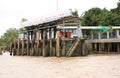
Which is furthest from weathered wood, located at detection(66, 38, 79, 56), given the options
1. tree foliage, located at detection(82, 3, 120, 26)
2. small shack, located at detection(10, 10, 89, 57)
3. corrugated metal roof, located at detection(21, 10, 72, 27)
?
tree foliage, located at detection(82, 3, 120, 26)

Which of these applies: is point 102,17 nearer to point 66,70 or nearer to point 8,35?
point 66,70

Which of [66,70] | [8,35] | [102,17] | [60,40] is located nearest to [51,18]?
[60,40]

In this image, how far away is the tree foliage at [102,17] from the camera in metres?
44.0

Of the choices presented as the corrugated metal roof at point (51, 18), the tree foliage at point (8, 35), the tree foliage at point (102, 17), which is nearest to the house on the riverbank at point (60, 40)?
the corrugated metal roof at point (51, 18)

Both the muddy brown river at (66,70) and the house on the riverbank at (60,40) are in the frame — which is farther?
the house on the riverbank at (60,40)

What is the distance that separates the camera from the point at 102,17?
4591 centimetres

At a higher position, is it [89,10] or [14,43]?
[89,10]

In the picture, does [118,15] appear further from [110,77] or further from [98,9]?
[110,77]

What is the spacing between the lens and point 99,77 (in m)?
10.4

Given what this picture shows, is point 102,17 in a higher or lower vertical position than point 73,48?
higher

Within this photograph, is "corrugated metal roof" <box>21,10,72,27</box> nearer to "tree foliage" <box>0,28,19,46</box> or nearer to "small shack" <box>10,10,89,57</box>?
"small shack" <box>10,10,89,57</box>

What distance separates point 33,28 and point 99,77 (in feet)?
74.0

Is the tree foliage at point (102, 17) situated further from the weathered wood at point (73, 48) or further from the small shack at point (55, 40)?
the weathered wood at point (73, 48)

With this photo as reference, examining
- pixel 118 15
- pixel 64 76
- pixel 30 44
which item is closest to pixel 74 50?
pixel 30 44
